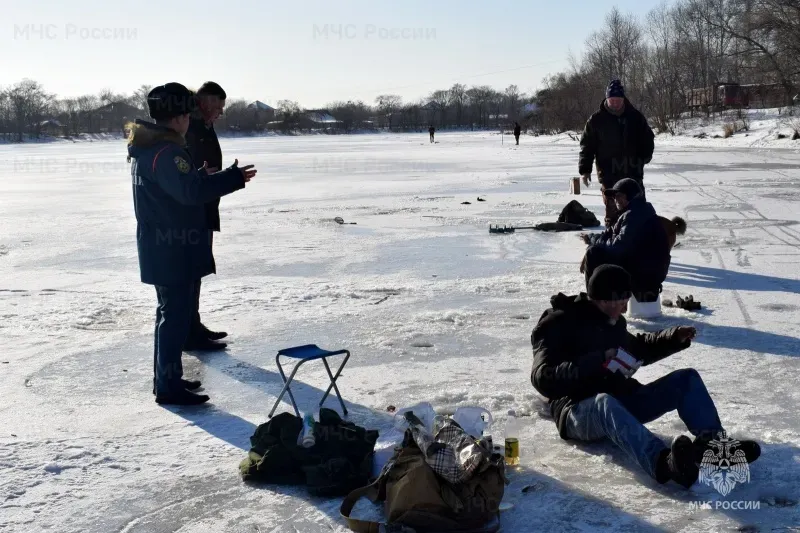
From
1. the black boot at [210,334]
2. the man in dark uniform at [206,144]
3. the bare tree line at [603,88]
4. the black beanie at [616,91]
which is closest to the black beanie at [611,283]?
the man in dark uniform at [206,144]

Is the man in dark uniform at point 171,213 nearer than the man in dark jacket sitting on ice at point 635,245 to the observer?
Yes

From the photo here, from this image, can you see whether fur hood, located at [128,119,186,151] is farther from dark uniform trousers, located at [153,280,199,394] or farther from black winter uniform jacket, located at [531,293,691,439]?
black winter uniform jacket, located at [531,293,691,439]

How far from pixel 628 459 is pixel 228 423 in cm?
219

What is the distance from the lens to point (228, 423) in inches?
186

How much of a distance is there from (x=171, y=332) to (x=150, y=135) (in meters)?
1.17

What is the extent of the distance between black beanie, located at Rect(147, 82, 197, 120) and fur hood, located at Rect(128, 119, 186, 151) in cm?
7

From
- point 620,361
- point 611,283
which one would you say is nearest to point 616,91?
point 611,283

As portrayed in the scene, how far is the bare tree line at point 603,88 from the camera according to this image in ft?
169

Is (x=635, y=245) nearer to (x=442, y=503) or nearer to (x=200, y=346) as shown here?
(x=200, y=346)

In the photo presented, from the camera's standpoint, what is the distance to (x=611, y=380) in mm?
4156

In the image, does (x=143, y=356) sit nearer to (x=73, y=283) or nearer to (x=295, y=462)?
(x=295, y=462)

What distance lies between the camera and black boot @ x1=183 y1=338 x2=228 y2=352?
6.22 metres

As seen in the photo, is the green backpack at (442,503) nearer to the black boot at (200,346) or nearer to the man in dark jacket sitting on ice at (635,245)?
the black boot at (200,346)

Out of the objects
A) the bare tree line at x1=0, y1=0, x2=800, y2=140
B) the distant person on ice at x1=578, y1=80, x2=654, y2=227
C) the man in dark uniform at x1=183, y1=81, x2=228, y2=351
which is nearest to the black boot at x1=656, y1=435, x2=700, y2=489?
the man in dark uniform at x1=183, y1=81, x2=228, y2=351
